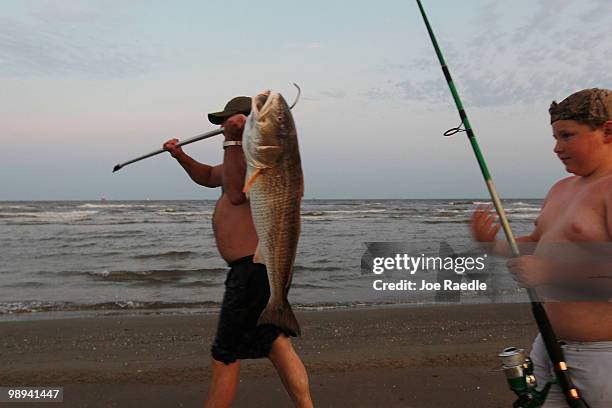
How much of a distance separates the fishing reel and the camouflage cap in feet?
3.55

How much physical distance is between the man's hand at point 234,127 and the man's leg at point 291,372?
1209 millimetres

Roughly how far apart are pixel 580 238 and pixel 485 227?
0.53m

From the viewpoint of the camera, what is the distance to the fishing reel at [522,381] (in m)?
2.44

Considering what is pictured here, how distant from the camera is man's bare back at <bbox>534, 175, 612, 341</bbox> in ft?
7.03

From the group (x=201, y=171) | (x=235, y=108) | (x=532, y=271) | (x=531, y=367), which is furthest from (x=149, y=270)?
(x=532, y=271)

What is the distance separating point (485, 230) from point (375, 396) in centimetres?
234

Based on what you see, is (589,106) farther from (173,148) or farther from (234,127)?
(173,148)

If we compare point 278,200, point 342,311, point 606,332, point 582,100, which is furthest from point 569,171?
point 342,311

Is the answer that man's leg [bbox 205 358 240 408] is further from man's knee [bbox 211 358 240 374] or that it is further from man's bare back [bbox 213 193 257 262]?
man's bare back [bbox 213 193 257 262]

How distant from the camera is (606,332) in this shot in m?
2.19

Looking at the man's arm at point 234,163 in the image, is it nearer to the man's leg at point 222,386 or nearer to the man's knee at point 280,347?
the man's knee at point 280,347

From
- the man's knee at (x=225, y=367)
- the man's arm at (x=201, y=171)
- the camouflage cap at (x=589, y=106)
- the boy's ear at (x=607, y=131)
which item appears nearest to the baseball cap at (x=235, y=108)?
the man's arm at (x=201, y=171)

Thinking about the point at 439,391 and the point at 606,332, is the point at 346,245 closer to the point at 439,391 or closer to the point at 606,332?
the point at 439,391

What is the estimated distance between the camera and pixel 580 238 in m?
2.17
